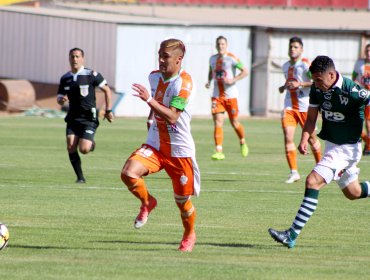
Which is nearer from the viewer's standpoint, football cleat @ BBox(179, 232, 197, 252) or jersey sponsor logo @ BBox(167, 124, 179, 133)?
football cleat @ BBox(179, 232, 197, 252)

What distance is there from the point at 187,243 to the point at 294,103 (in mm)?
8490

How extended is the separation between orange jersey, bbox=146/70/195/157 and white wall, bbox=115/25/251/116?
28.1m

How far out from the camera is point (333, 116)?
38.0 feet

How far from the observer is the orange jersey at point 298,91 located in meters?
19.1

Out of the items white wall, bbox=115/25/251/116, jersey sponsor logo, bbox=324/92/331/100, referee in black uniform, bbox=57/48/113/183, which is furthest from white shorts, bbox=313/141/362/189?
white wall, bbox=115/25/251/116

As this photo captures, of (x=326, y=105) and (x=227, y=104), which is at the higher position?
(x=326, y=105)

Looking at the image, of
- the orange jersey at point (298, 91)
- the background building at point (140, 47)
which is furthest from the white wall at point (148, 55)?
the orange jersey at point (298, 91)

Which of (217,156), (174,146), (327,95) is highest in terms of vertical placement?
(327,95)

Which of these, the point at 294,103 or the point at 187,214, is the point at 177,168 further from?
the point at 294,103

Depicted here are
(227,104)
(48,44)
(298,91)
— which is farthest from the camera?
(48,44)

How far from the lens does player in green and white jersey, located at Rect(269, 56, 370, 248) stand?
11289 millimetres

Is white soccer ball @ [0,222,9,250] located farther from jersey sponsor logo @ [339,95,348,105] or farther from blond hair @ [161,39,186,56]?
jersey sponsor logo @ [339,95,348,105]

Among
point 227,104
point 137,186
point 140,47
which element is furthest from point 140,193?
point 140,47

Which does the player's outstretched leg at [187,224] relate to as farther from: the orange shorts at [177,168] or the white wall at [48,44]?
the white wall at [48,44]
